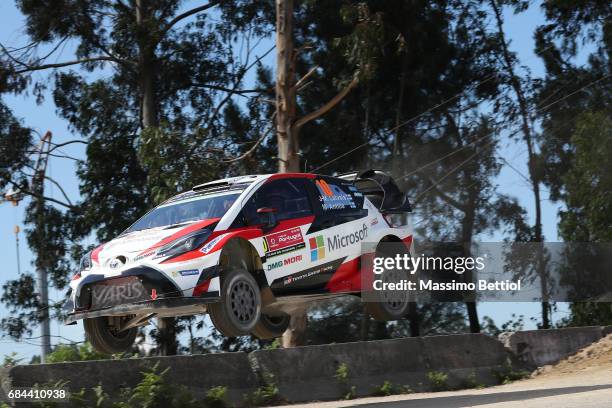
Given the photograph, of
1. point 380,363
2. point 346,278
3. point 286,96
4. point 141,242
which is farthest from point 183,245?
point 286,96

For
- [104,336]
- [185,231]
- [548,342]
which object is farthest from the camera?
[548,342]

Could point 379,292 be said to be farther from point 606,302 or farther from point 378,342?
point 606,302

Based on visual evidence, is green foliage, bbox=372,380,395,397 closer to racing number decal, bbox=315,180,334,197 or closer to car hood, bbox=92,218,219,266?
racing number decal, bbox=315,180,334,197

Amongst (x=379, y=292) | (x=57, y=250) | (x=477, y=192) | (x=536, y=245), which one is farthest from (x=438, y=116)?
(x=379, y=292)

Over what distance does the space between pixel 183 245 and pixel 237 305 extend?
35.1 inches

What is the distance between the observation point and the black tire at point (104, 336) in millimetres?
10836

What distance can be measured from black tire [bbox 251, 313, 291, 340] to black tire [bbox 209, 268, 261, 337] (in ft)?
2.13

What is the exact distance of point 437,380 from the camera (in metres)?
12.9

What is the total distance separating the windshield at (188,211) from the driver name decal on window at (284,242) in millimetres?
589

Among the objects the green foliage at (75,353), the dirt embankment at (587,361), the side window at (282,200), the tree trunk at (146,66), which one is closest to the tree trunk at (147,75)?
the tree trunk at (146,66)

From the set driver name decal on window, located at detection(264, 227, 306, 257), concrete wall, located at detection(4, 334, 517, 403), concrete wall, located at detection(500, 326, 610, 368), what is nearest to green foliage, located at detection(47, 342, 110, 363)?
concrete wall, located at detection(4, 334, 517, 403)

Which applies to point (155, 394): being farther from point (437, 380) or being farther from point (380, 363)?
point (437, 380)

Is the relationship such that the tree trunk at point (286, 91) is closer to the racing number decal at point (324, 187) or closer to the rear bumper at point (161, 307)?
the racing number decal at point (324, 187)

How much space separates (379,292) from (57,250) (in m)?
16.0
